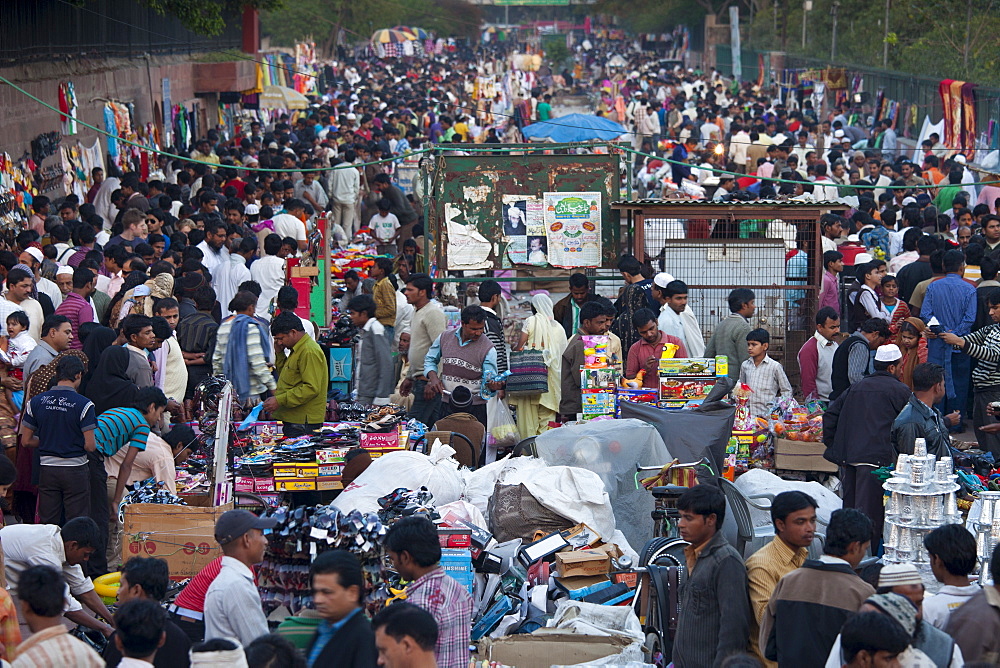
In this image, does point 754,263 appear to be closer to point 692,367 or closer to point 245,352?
point 692,367

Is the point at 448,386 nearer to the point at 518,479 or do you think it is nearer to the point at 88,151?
the point at 518,479

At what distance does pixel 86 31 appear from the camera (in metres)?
19.9

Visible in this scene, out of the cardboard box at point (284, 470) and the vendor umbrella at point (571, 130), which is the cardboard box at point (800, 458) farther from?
the vendor umbrella at point (571, 130)

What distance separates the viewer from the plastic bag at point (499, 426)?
384 inches

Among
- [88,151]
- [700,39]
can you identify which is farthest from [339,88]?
[700,39]

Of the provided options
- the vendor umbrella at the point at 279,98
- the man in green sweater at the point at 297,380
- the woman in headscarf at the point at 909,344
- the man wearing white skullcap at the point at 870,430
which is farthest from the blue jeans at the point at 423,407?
the vendor umbrella at the point at 279,98

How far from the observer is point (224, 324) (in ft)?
32.0

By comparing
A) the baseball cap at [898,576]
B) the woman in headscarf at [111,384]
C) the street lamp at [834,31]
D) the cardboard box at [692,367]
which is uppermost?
the street lamp at [834,31]

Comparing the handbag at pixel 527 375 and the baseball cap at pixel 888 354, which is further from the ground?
the baseball cap at pixel 888 354

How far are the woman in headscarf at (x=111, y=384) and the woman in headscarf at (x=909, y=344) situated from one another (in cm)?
538

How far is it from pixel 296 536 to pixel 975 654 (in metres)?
3.10

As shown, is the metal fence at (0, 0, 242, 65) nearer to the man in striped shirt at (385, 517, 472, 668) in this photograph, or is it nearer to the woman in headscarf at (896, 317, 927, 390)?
the woman in headscarf at (896, 317, 927, 390)

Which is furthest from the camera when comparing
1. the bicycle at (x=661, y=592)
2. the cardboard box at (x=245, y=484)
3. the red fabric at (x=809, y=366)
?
the red fabric at (x=809, y=366)

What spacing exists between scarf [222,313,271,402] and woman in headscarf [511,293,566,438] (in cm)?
196
